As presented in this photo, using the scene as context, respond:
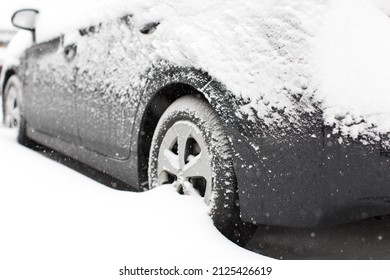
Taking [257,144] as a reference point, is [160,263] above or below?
below

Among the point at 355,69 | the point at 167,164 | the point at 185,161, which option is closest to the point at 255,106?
the point at 355,69

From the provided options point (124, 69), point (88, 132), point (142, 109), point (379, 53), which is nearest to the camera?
point (379, 53)

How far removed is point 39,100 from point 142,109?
201cm

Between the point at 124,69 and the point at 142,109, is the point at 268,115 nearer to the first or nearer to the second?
the point at 142,109

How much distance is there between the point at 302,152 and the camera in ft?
6.52

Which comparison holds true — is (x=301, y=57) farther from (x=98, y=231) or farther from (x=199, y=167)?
(x=98, y=231)

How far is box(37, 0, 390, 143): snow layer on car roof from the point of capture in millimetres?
1887

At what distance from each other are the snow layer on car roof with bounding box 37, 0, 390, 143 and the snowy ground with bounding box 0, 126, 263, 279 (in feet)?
1.91

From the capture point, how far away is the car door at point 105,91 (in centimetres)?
296

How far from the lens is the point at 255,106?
2.11m

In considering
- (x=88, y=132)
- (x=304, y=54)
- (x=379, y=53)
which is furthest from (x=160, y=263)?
(x=88, y=132)

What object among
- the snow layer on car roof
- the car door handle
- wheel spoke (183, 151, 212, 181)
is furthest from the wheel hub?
the car door handle

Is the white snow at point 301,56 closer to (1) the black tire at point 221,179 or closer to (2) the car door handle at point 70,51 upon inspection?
(1) the black tire at point 221,179

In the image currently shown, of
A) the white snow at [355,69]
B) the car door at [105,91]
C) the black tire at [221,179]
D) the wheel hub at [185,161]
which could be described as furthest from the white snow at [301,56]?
the car door at [105,91]
